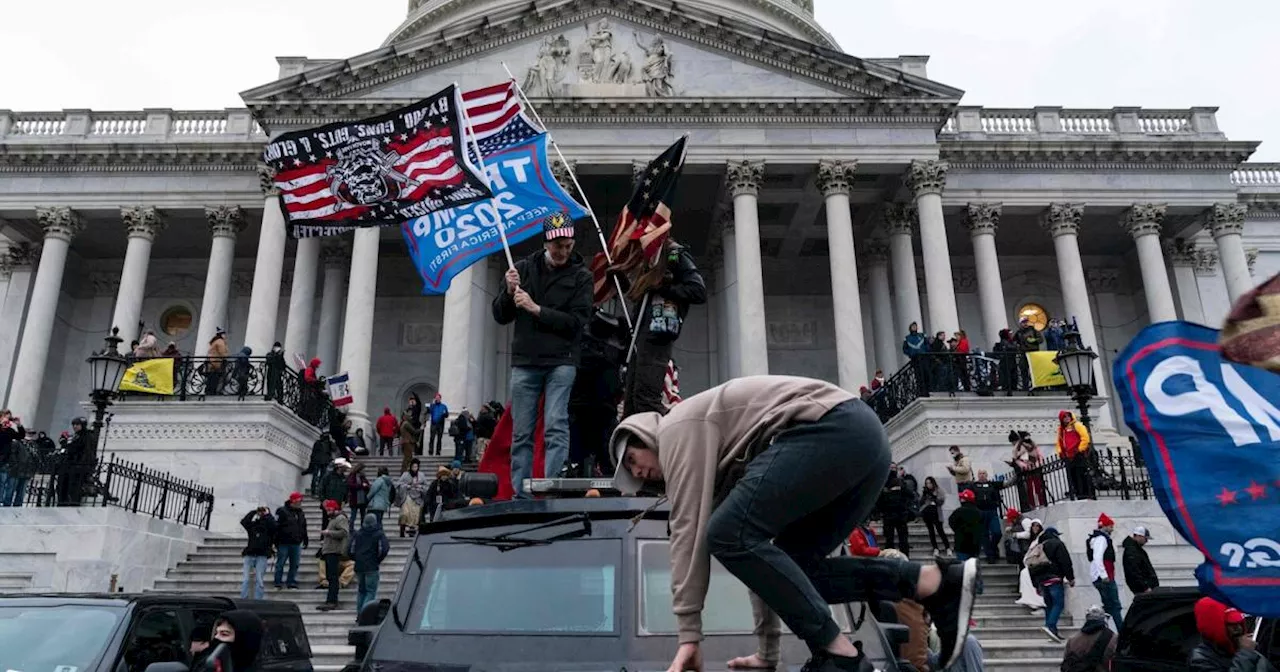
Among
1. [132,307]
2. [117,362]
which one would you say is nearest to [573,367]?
[117,362]

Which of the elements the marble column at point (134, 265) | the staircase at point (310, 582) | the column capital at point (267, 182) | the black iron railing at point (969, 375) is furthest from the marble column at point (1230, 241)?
the marble column at point (134, 265)

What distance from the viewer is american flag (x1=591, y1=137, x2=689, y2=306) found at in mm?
6926

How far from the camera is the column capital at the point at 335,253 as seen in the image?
1384 inches

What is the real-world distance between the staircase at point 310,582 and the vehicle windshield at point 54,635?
5.40 metres

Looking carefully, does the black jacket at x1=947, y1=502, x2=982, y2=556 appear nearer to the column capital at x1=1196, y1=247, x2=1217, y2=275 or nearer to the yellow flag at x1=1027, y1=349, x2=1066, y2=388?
the yellow flag at x1=1027, y1=349, x2=1066, y2=388

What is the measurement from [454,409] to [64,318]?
70.6ft

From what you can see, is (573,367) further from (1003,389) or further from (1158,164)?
(1158,164)

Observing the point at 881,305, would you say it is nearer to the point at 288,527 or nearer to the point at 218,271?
the point at 218,271

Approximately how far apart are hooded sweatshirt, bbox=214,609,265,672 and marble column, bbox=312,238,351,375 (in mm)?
28299

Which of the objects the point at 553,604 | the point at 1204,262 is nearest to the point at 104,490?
the point at 553,604

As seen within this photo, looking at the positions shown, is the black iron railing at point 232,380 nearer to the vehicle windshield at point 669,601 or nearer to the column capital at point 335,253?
the column capital at point 335,253

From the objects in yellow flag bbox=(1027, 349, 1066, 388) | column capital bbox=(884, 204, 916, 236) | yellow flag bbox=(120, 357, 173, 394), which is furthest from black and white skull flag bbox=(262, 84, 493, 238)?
column capital bbox=(884, 204, 916, 236)

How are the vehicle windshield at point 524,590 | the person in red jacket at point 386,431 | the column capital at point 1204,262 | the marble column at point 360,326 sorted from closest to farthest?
the vehicle windshield at point 524,590, the person in red jacket at point 386,431, the marble column at point 360,326, the column capital at point 1204,262

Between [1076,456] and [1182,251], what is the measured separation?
25.3m
